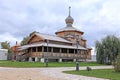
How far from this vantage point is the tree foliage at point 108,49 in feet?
137

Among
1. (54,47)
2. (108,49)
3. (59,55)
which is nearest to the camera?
(108,49)

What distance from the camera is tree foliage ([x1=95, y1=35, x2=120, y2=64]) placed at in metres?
41.9

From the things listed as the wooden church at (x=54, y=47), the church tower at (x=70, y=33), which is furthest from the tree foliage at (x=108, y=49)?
the church tower at (x=70, y=33)

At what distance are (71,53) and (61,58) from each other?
14.5 feet

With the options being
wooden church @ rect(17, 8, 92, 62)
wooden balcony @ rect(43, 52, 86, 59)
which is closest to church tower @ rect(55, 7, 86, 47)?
wooden church @ rect(17, 8, 92, 62)

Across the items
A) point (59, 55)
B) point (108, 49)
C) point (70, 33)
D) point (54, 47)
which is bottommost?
point (59, 55)

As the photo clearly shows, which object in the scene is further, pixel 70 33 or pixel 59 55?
pixel 70 33

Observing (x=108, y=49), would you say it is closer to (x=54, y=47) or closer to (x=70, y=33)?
(x=54, y=47)

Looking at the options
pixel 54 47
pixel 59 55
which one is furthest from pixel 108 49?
pixel 54 47

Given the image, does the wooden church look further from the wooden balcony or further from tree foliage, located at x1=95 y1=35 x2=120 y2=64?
tree foliage, located at x1=95 y1=35 x2=120 y2=64

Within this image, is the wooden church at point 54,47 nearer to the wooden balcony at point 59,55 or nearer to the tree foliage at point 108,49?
the wooden balcony at point 59,55

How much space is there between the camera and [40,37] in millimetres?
45969

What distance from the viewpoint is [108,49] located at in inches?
1658

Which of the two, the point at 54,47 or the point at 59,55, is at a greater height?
the point at 54,47
